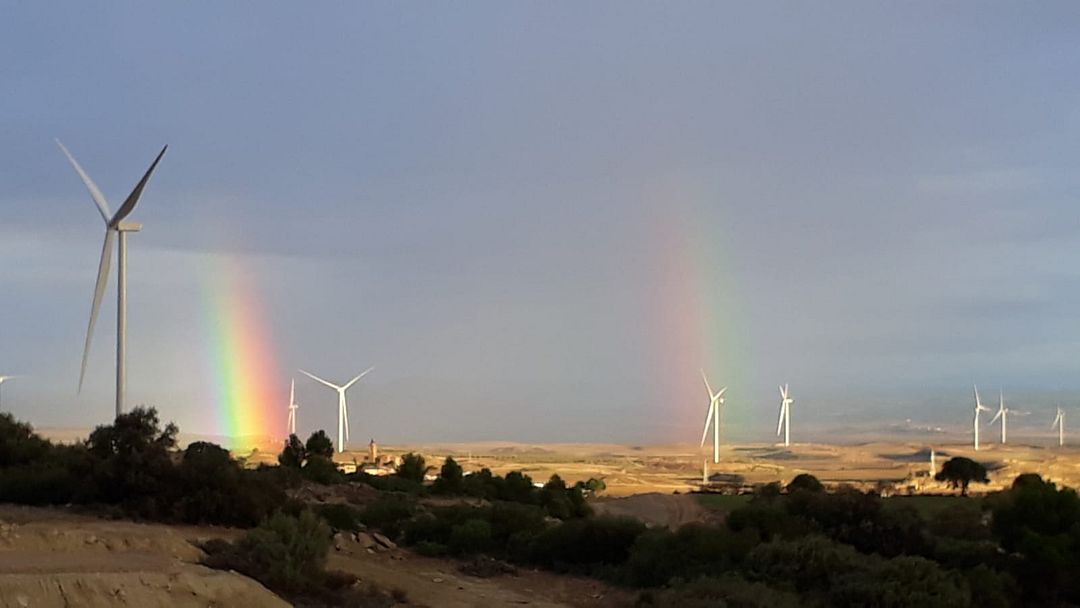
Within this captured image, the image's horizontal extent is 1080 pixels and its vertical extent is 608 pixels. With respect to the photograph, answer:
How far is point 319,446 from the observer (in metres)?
70.7

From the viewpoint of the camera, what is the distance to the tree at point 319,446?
228 feet

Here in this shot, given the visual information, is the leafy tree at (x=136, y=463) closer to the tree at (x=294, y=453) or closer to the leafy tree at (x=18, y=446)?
the leafy tree at (x=18, y=446)

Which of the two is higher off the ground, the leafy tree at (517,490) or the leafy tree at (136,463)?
the leafy tree at (136,463)

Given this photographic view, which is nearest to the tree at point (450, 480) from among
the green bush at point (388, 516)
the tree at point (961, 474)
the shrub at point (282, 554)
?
the green bush at point (388, 516)

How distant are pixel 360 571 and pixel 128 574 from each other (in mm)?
10740

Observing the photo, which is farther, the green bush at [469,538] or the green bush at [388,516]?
the green bush at [388,516]

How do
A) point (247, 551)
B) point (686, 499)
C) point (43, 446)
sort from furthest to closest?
1. point (686, 499)
2. point (43, 446)
3. point (247, 551)

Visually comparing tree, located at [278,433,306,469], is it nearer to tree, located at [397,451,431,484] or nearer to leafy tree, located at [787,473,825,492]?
tree, located at [397,451,431,484]

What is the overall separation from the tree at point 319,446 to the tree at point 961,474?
56.5m

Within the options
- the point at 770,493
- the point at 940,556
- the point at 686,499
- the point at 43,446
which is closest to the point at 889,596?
the point at 940,556

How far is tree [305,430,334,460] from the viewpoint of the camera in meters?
69.4

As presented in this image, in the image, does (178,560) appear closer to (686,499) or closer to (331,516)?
(331,516)

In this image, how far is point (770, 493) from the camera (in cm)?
4653

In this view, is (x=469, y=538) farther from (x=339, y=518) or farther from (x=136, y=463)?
(x=136, y=463)
